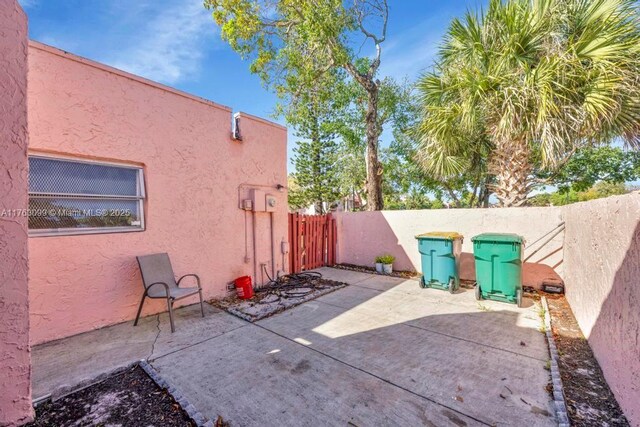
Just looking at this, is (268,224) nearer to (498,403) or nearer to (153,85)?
(153,85)

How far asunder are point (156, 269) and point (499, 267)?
5826 millimetres

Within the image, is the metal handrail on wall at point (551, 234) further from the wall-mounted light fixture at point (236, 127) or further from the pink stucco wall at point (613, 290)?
the wall-mounted light fixture at point (236, 127)

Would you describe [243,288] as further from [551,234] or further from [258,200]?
[551,234]

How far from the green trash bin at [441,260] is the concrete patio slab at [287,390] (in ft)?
11.6

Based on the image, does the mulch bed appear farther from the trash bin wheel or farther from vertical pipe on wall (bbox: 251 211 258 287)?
vertical pipe on wall (bbox: 251 211 258 287)

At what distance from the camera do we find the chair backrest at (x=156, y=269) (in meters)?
4.10

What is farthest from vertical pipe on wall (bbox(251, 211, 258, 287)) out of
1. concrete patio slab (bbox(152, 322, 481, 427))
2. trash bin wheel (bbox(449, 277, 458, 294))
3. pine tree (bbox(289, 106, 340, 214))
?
pine tree (bbox(289, 106, 340, 214))

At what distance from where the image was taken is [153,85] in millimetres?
4484

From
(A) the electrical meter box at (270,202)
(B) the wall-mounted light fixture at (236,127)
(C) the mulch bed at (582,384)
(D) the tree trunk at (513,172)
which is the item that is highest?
(B) the wall-mounted light fixture at (236,127)

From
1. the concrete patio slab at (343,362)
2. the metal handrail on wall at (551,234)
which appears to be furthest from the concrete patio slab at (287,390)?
the metal handrail on wall at (551,234)

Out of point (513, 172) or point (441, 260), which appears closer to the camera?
point (441, 260)

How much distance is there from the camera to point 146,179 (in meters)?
4.41

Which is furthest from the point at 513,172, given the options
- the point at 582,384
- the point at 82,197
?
the point at 82,197

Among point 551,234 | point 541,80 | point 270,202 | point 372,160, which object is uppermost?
point 541,80
